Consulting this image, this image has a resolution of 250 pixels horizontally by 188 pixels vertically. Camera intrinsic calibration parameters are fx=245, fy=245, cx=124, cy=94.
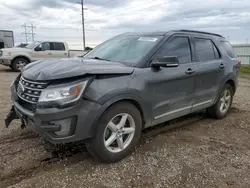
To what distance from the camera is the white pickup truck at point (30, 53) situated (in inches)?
509

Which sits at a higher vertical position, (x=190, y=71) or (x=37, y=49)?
(x=37, y=49)

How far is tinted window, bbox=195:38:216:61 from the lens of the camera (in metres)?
4.48

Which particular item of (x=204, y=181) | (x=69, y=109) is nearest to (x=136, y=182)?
(x=204, y=181)

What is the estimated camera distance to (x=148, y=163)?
3283 mm

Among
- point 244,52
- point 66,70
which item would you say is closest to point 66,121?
point 66,70

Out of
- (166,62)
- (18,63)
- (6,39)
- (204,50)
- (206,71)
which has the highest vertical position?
(6,39)

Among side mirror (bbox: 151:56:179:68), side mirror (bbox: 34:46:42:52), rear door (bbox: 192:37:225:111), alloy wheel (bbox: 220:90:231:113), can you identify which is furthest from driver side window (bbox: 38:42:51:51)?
side mirror (bbox: 151:56:179:68)

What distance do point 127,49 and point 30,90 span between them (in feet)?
5.53

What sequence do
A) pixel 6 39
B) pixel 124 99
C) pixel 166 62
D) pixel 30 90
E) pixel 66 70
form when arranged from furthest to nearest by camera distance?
pixel 6 39 → pixel 166 62 → pixel 124 99 → pixel 30 90 → pixel 66 70

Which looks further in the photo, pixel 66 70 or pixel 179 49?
pixel 179 49

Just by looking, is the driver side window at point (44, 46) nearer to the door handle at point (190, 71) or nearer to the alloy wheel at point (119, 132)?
the door handle at point (190, 71)

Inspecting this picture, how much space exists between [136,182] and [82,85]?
129cm

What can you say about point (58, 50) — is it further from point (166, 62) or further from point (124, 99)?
point (124, 99)

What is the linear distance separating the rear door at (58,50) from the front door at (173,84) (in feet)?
35.9
